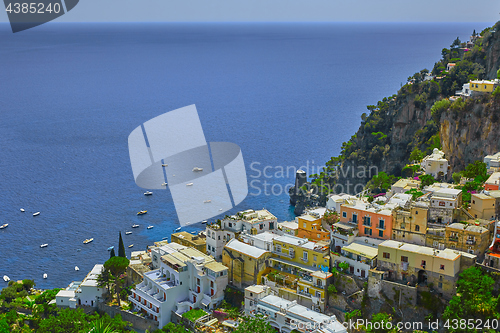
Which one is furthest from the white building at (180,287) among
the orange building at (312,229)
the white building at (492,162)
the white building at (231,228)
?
the white building at (492,162)

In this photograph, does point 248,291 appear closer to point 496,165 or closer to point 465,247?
point 465,247

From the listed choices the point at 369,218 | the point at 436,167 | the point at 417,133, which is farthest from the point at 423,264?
the point at 417,133

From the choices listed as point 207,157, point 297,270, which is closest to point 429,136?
point 297,270

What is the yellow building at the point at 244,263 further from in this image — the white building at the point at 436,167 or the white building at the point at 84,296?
the white building at the point at 436,167

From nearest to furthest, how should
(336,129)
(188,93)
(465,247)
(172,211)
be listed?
(465,247)
(172,211)
(336,129)
(188,93)

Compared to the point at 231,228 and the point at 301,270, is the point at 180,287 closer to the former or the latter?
the point at 231,228

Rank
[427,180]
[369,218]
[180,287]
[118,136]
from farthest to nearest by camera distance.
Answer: [118,136] < [427,180] < [180,287] < [369,218]

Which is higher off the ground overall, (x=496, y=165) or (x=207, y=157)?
(x=496, y=165)
